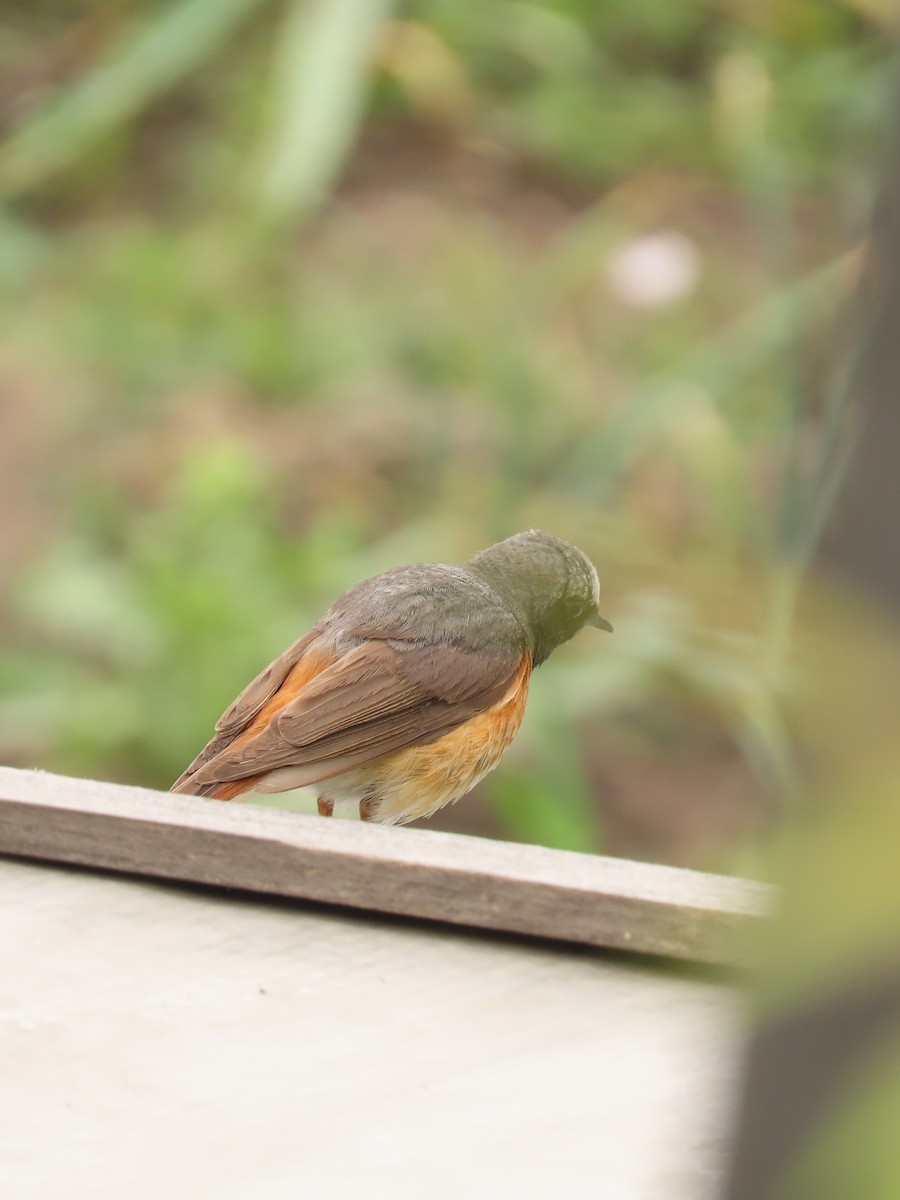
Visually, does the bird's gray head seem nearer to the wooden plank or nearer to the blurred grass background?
the blurred grass background

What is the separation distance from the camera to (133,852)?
1384mm

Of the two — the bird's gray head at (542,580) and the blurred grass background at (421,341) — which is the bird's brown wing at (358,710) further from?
the blurred grass background at (421,341)

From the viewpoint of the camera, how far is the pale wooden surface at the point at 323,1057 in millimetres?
1060

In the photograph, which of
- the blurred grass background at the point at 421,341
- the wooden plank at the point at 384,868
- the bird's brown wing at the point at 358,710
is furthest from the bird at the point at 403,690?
the blurred grass background at the point at 421,341

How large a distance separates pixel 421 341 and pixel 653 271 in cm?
74

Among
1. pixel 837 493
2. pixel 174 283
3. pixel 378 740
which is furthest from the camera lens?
pixel 174 283

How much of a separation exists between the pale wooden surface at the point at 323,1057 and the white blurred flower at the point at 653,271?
2814 millimetres

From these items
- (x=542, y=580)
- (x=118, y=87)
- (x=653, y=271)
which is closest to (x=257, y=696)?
(x=542, y=580)

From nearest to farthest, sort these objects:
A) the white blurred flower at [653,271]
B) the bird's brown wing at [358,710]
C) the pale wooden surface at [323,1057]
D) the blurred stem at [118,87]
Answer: the pale wooden surface at [323,1057] < the bird's brown wing at [358,710] < the white blurred flower at [653,271] < the blurred stem at [118,87]

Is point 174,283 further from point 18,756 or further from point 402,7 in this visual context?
point 18,756

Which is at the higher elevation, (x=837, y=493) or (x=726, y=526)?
(x=837, y=493)

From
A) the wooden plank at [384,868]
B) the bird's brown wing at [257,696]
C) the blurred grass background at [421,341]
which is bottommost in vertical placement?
the blurred grass background at [421,341]

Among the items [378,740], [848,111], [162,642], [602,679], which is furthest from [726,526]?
[378,740]

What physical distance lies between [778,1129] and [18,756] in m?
3.51
